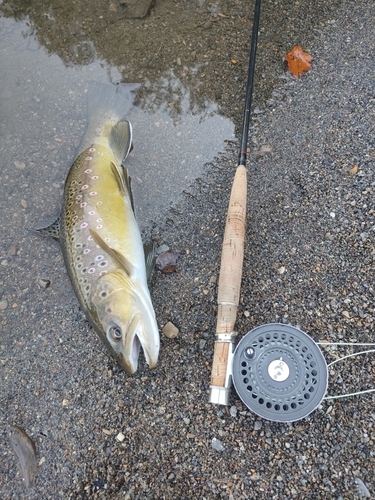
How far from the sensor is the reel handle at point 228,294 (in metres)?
2.57

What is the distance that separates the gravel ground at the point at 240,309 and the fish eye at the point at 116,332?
36cm

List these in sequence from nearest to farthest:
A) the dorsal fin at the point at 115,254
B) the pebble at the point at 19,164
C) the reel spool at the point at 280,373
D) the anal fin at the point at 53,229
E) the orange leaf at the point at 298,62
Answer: the reel spool at the point at 280,373, the dorsal fin at the point at 115,254, the anal fin at the point at 53,229, the pebble at the point at 19,164, the orange leaf at the point at 298,62

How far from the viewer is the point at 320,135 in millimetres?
3656

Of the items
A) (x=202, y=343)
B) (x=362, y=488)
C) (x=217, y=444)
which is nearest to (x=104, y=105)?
(x=202, y=343)

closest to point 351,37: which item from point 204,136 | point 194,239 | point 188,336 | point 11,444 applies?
point 204,136

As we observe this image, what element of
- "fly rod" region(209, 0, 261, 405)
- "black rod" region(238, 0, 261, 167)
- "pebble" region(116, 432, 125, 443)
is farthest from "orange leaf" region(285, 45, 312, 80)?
"pebble" region(116, 432, 125, 443)

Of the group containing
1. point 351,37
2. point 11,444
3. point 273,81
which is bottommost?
point 11,444

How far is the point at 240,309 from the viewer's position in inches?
119

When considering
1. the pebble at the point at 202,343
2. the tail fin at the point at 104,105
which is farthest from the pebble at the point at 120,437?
the tail fin at the point at 104,105

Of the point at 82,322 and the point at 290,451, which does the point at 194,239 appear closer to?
the point at 82,322

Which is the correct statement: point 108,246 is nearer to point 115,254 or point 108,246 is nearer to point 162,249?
point 115,254

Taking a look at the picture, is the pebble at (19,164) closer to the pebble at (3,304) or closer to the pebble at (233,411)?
the pebble at (3,304)

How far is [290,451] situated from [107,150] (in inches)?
110

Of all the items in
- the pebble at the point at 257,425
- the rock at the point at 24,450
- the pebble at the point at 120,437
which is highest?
the pebble at the point at 257,425
